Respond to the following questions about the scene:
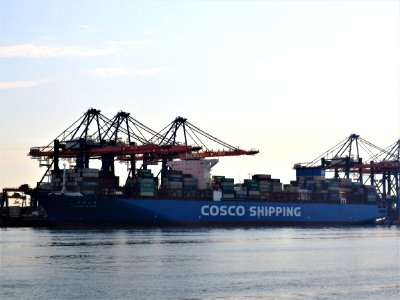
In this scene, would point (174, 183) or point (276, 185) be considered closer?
point (174, 183)

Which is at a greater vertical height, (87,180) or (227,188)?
(87,180)

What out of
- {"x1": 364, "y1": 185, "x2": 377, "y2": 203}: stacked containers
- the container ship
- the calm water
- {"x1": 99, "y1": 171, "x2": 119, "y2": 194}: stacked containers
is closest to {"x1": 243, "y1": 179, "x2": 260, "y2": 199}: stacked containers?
the container ship

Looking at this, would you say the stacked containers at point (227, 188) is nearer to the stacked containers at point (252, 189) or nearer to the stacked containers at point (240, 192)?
the stacked containers at point (240, 192)

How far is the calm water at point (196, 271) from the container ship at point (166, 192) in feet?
119

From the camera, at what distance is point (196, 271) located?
5044 centimetres

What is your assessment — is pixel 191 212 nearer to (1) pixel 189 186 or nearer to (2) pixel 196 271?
(1) pixel 189 186

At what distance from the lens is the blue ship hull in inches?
4438

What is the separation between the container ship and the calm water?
36.4 m

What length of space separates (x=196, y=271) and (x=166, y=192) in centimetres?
7016

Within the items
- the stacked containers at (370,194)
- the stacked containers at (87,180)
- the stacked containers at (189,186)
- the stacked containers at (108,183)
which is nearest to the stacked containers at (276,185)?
the stacked containers at (189,186)

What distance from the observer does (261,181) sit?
444 feet

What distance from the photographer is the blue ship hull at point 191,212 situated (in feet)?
370

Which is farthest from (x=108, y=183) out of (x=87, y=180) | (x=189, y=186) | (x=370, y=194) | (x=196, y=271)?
(x=196, y=271)

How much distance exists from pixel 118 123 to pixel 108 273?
7638 centimetres
